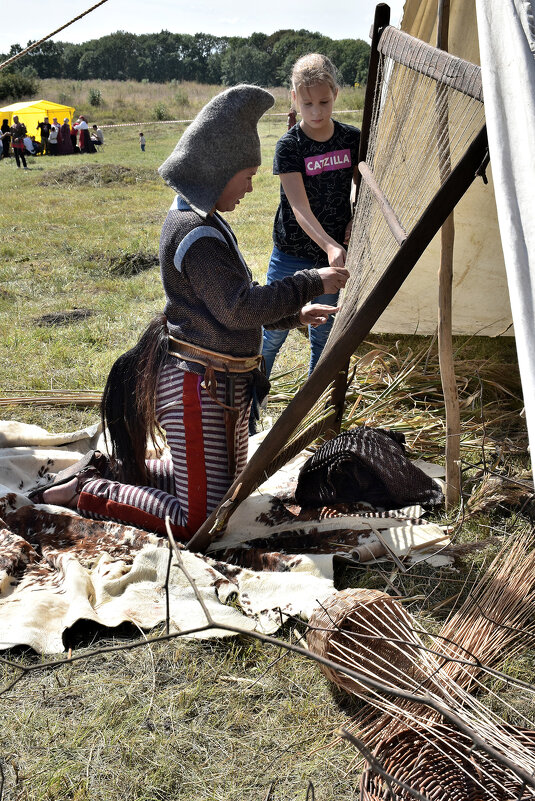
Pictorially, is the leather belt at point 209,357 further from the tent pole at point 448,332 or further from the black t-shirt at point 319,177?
the black t-shirt at point 319,177

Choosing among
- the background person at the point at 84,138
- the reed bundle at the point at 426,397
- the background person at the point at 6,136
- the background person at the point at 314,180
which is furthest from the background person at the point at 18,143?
the background person at the point at 314,180

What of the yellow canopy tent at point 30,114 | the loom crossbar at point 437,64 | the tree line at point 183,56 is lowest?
the loom crossbar at point 437,64

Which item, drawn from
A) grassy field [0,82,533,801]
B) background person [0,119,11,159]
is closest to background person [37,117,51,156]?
background person [0,119,11,159]

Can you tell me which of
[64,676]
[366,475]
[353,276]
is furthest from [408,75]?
[64,676]

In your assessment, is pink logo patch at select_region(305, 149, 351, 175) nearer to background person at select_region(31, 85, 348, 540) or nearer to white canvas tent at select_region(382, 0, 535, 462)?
background person at select_region(31, 85, 348, 540)

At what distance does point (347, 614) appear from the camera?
1825 mm

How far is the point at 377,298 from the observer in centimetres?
204

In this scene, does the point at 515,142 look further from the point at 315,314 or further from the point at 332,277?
the point at 315,314

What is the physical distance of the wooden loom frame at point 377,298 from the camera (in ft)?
6.05

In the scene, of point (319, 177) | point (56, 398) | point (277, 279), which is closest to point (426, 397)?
point (277, 279)

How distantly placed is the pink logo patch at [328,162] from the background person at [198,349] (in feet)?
2.73

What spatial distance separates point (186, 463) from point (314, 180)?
4.92ft

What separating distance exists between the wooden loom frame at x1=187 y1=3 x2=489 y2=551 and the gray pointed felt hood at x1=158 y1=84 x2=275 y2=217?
1.72ft

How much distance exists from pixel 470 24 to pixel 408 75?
900 mm
